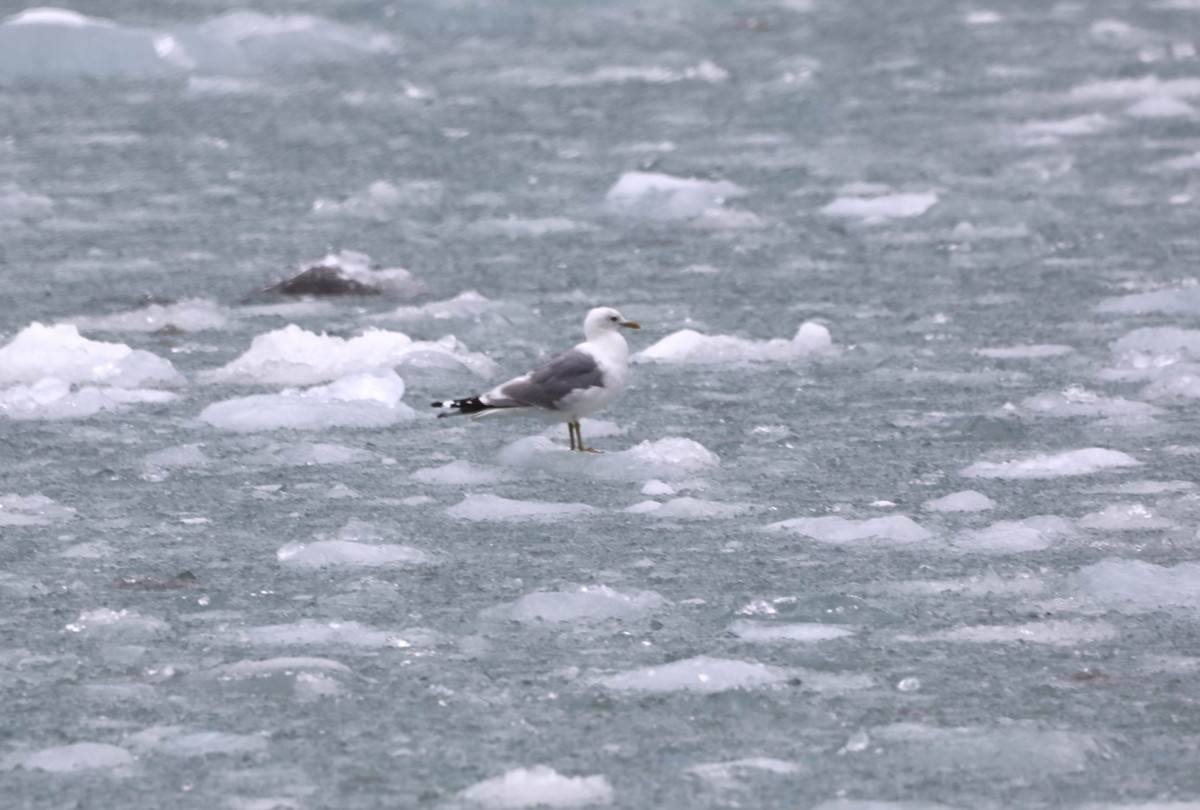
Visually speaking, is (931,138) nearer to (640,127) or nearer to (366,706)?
(640,127)

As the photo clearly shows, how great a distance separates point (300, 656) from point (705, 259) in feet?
10.9

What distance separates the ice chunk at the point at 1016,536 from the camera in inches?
130

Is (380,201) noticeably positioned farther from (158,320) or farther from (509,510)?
(509,510)

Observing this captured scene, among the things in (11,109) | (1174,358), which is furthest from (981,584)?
(11,109)

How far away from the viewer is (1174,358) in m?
4.63

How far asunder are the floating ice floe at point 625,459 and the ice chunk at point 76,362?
108cm

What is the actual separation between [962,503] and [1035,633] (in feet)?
2.29

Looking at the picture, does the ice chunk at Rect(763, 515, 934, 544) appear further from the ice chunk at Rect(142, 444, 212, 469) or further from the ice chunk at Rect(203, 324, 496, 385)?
the ice chunk at Rect(203, 324, 496, 385)

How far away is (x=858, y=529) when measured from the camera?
3.38 meters

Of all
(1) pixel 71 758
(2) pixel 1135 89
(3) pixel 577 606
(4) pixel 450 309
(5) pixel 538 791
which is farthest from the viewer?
(2) pixel 1135 89

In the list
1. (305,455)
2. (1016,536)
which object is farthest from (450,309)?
(1016,536)

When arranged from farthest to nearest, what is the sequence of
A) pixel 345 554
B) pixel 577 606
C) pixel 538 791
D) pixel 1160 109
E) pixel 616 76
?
1. pixel 616 76
2. pixel 1160 109
3. pixel 345 554
4. pixel 577 606
5. pixel 538 791

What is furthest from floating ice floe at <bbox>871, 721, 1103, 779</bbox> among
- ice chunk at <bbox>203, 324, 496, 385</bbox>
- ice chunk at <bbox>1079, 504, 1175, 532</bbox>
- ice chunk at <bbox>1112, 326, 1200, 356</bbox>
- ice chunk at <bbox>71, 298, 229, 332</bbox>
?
ice chunk at <bbox>71, 298, 229, 332</bbox>

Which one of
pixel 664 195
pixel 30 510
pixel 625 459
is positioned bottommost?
pixel 625 459
